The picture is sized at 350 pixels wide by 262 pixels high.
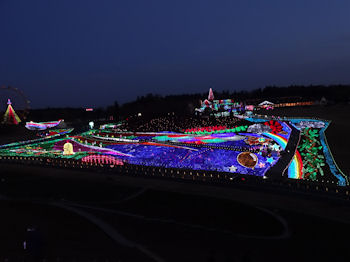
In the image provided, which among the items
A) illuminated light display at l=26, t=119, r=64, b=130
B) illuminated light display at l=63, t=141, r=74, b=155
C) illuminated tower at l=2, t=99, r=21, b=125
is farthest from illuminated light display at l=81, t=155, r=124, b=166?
illuminated tower at l=2, t=99, r=21, b=125

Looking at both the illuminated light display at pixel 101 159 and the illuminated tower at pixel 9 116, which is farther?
the illuminated tower at pixel 9 116

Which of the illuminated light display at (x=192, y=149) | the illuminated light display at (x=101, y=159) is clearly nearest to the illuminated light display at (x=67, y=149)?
the illuminated light display at (x=192, y=149)

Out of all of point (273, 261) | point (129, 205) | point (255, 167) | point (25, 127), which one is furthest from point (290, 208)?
point (25, 127)

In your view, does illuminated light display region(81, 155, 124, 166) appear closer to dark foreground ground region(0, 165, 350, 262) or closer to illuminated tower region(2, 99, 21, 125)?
dark foreground ground region(0, 165, 350, 262)

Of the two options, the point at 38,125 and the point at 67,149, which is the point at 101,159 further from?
the point at 38,125

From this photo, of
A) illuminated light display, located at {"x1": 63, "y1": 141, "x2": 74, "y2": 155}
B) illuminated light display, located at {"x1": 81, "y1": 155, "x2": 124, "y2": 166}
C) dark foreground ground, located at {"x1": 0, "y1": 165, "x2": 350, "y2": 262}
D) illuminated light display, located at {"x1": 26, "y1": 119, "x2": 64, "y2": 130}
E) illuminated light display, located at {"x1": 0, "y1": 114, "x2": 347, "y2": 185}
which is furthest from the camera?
illuminated light display, located at {"x1": 26, "y1": 119, "x2": 64, "y2": 130}

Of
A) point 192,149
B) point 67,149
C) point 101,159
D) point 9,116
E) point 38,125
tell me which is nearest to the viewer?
point 101,159

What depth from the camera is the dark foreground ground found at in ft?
61.5

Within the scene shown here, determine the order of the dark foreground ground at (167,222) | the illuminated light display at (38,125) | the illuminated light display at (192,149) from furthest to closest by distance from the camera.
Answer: the illuminated light display at (38,125)
the illuminated light display at (192,149)
the dark foreground ground at (167,222)

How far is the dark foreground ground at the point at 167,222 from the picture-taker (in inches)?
738

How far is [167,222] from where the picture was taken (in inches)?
943

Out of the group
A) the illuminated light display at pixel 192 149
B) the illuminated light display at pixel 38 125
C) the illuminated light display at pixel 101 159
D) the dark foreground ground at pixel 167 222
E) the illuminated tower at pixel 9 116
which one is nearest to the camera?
the dark foreground ground at pixel 167 222

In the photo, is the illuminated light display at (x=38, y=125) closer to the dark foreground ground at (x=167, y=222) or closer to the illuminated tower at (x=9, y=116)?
the illuminated tower at (x=9, y=116)

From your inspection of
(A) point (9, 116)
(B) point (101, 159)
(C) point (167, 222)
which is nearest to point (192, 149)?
(B) point (101, 159)
